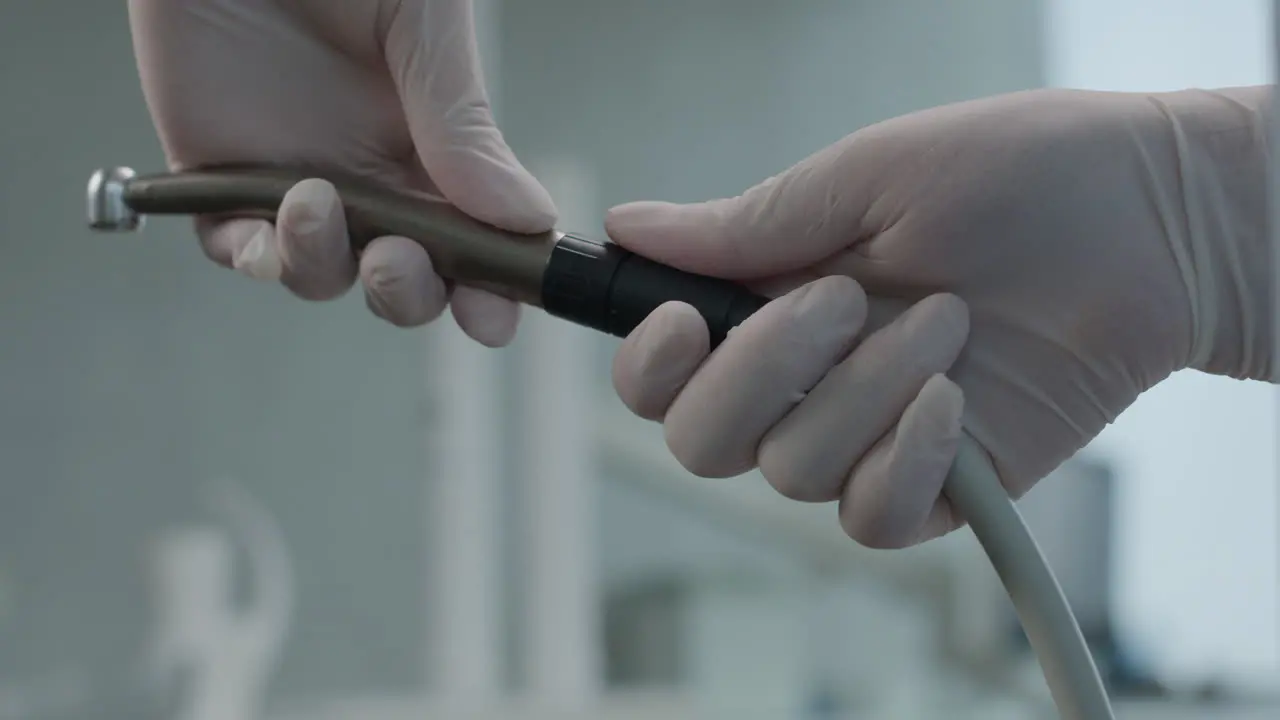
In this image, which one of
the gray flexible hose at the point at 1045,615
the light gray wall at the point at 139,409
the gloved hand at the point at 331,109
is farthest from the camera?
the light gray wall at the point at 139,409

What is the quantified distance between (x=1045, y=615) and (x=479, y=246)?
0.26 meters

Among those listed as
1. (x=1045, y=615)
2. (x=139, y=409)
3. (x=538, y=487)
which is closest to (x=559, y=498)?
(x=538, y=487)

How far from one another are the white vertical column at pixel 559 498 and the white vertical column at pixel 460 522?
68 mm

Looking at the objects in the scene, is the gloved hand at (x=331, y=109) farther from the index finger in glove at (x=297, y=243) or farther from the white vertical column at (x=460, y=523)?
the white vertical column at (x=460, y=523)

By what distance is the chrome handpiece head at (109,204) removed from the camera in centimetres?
47

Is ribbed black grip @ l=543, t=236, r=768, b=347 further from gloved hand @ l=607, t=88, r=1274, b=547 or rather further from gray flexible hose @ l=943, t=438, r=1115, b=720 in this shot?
gray flexible hose @ l=943, t=438, r=1115, b=720

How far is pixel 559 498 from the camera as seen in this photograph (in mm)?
1691

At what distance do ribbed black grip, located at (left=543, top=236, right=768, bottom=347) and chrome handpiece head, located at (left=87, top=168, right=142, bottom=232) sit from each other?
0.21 meters

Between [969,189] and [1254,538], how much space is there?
1.54 m

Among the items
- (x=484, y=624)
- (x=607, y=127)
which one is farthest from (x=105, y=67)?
(x=484, y=624)

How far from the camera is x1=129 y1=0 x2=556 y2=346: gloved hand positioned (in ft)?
1.49

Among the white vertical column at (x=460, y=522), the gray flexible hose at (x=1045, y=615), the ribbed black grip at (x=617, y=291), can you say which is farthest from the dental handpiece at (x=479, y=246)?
the white vertical column at (x=460, y=522)

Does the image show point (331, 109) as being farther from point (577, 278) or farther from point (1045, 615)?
point (1045, 615)

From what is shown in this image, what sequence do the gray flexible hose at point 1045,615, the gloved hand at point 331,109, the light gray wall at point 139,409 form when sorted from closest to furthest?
the gray flexible hose at point 1045,615, the gloved hand at point 331,109, the light gray wall at point 139,409
